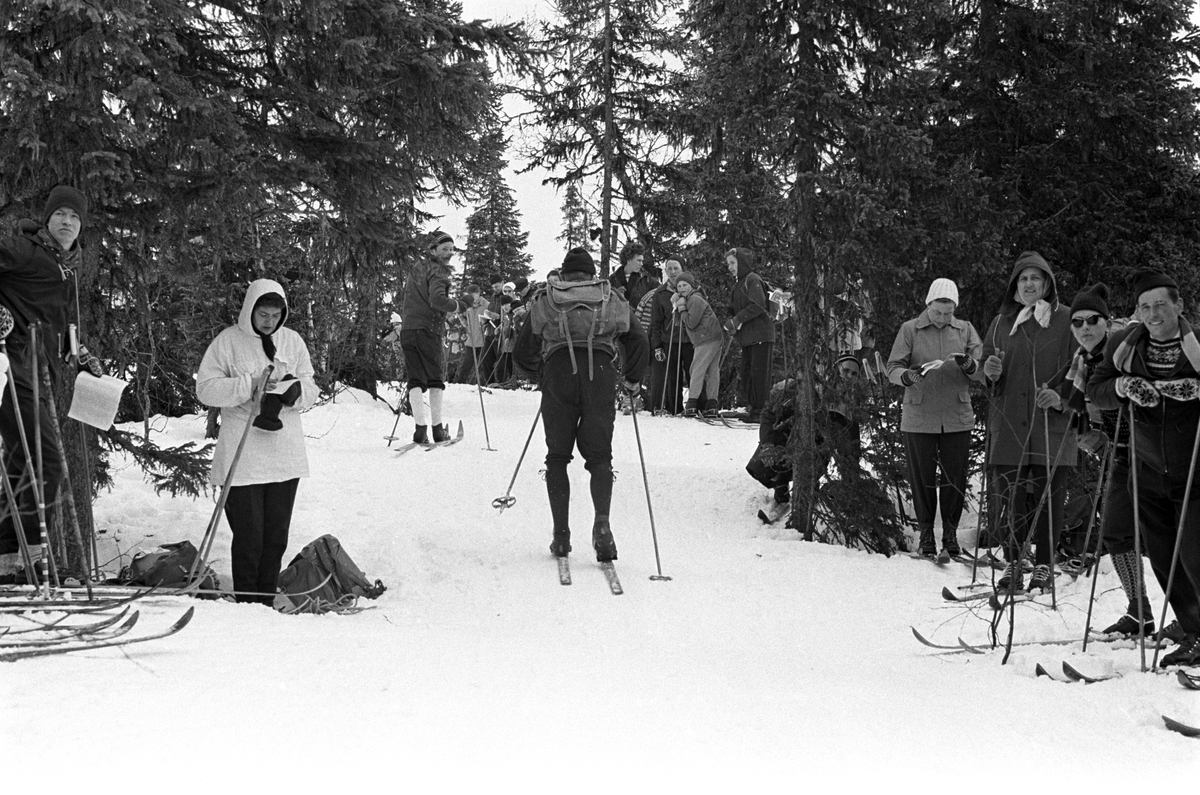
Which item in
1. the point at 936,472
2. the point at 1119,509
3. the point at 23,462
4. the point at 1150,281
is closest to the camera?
the point at 1150,281

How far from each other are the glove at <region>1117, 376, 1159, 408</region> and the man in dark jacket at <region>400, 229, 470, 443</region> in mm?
6663

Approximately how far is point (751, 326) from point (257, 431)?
27.1 feet

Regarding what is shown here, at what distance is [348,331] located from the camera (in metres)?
15.5

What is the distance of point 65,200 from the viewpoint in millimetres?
5344

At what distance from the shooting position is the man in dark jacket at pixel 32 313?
17.7ft

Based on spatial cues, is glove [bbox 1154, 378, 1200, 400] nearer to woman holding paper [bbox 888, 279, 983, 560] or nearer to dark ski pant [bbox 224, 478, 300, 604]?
woman holding paper [bbox 888, 279, 983, 560]

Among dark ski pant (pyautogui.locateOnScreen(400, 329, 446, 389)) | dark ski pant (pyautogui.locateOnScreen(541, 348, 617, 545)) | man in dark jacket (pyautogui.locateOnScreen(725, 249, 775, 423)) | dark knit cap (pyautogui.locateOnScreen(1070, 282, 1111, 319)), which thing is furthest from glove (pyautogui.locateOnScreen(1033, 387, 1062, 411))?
dark ski pant (pyautogui.locateOnScreen(400, 329, 446, 389))

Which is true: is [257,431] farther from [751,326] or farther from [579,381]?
[751,326]

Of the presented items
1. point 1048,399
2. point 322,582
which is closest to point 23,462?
point 322,582

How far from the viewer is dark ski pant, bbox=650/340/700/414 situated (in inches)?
598

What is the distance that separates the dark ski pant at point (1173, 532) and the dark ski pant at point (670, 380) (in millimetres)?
10244

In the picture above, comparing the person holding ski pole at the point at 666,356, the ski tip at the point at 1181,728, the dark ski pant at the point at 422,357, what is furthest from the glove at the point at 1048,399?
the person holding ski pole at the point at 666,356

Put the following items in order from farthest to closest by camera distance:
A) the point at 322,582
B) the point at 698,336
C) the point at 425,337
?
the point at 698,336
the point at 425,337
the point at 322,582

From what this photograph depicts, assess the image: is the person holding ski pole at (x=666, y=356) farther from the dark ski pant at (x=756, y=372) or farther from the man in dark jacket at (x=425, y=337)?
the man in dark jacket at (x=425, y=337)
